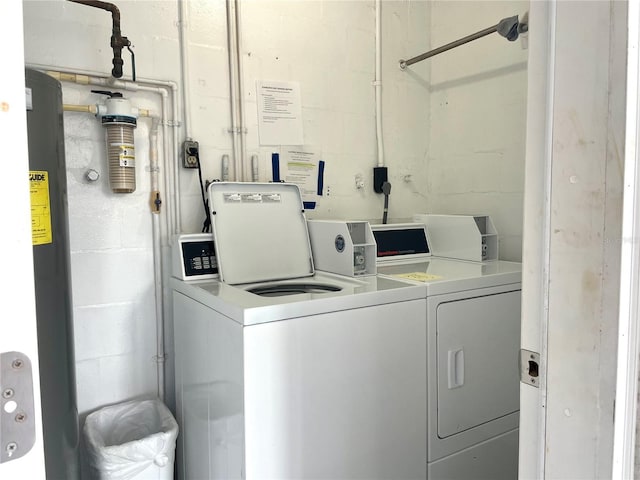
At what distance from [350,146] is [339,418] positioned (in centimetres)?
145

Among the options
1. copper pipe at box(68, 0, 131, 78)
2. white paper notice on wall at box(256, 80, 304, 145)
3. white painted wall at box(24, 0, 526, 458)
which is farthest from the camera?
white paper notice on wall at box(256, 80, 304, 145)

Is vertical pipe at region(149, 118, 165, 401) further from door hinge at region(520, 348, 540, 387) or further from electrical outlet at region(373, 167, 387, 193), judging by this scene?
door hinge at region(520, 348, 540, 387)

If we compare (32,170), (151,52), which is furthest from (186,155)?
(32,170)

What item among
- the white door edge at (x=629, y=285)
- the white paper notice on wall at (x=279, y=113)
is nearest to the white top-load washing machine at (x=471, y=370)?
the white paper notice on wall at (x=279, y=113)

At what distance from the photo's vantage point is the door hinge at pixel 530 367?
0.63 metres

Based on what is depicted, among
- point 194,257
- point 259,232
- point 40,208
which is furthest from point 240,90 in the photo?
point 40,208

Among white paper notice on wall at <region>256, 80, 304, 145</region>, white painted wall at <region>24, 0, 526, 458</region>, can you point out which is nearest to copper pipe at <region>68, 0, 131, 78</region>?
white painted wall at <region>24, 0, 526, 458</region>

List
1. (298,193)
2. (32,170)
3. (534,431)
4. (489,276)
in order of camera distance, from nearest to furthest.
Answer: (534,431) < (32,170) < (489,276) < (298,193)

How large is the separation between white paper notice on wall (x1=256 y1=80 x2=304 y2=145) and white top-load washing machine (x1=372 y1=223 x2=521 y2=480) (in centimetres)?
82

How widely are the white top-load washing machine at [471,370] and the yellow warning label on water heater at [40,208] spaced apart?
115 centimetres

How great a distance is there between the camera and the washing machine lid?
6.03ft

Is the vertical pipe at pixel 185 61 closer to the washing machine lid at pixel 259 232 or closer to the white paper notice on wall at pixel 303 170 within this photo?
the washing machine lid at pixel 259 232

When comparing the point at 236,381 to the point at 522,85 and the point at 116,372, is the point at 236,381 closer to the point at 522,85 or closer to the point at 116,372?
the point at 116,372

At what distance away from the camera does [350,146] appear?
95.6 inches
